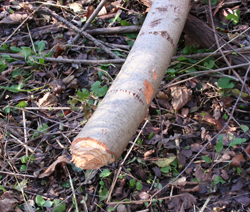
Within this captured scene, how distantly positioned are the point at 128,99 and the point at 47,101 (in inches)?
55.9

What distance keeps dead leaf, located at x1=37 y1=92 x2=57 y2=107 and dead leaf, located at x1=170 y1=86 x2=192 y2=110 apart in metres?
1.37

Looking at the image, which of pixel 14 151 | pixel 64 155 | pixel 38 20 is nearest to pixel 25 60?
pixel 38 20

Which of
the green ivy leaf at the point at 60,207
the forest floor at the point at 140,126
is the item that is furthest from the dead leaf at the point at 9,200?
the green ivy leaf at the point at 60,207

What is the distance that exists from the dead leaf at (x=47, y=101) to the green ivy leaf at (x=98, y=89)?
1.64 ft

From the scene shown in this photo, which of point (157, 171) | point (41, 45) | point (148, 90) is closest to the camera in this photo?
point (148, 90)

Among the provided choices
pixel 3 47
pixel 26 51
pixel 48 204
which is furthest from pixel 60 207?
pixel 3 47

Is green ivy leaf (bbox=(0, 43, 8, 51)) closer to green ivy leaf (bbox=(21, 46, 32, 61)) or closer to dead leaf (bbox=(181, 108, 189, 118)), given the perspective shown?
green ivy leaf (bbox=(21, 46, 32, 61))

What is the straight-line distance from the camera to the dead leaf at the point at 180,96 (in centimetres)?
228

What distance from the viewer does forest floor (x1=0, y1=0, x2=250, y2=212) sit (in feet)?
6.06

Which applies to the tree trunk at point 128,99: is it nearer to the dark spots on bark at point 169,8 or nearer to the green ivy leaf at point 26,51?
the dark spots on bark at point 169,8

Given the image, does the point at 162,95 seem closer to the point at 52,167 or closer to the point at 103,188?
the point at 103,188

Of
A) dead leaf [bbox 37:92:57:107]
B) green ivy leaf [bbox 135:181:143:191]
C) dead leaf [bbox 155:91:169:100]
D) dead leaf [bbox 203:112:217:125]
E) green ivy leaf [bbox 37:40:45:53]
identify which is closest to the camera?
green ivy leaf [bbox 135:181:143:191]

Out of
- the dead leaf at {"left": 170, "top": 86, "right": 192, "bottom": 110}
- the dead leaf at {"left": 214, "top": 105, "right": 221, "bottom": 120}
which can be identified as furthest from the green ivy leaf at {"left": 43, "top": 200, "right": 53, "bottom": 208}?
the dead leaf at {"left": 214, "top": 105, "right": 221, "bottom": 120}

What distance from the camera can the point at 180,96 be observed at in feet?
7.59
